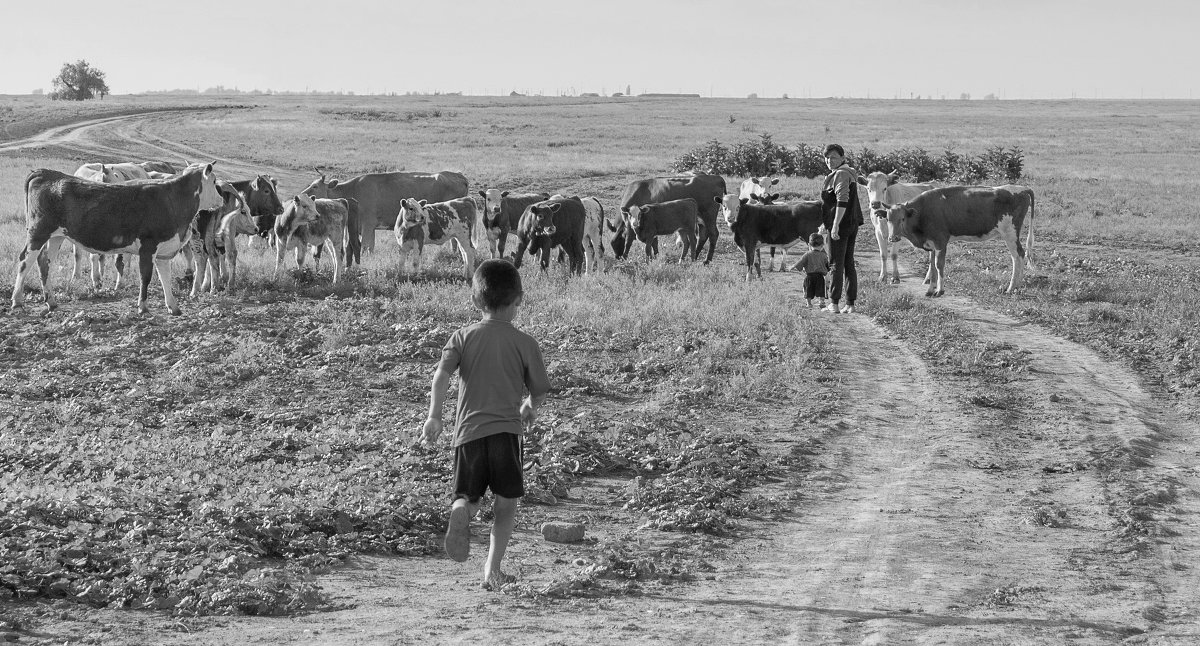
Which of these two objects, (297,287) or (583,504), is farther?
(297,287)

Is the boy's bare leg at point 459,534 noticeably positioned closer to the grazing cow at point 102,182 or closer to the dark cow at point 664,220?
the grazing cow at point 102,182

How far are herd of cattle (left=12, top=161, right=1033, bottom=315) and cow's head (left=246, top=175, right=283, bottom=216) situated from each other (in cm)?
2

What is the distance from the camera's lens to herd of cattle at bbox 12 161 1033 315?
15.9 metres

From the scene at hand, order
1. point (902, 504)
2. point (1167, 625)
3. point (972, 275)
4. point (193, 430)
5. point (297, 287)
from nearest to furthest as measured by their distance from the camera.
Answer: point (1167, 625), point (902, 504), point (193, 430), point (297, 287), point (972, 275)

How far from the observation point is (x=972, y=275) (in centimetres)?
2058

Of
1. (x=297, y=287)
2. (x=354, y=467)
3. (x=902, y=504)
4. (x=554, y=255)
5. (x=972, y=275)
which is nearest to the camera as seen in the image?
(x=902, y=504)

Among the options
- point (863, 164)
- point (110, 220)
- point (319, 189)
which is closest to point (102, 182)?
point (110, 220)

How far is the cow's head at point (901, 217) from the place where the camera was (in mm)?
19016

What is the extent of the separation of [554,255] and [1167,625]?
18.9 metres

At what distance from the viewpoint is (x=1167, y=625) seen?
614 centimetres

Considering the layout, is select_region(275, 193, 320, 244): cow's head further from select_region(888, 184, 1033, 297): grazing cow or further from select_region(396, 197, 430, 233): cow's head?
select_region(888, 184, 1033, 297): grazing cow

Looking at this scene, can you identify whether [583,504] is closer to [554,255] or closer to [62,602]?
[62,602]

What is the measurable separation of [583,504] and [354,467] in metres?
1.80

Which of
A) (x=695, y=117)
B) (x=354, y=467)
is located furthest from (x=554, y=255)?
(x=695, y=117)
